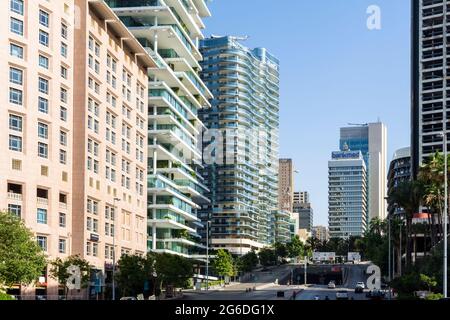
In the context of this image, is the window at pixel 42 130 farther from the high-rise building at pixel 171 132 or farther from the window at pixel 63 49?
the high-rise building at pixel 171 132

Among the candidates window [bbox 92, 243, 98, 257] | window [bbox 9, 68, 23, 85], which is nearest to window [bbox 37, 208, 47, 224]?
window [bbox 92, 243, 98, 257]

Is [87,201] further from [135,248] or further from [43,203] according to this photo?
[135,248]

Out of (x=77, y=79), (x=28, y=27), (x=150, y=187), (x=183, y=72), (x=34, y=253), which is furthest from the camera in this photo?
(x=183, y=72)

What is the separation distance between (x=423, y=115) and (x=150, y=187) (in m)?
49.6

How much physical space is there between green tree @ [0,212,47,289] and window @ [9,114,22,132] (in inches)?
593

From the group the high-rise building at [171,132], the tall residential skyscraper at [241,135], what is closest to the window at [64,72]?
the high-rise building at [171,132]

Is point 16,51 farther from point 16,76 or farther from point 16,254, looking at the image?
point 16,254

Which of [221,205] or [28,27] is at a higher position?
[28,27]

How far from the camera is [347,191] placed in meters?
10.4

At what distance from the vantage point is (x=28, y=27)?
72.2 meters

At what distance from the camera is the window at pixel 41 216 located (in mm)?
74000

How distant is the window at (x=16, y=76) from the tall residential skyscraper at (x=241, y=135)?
6119 centimetres

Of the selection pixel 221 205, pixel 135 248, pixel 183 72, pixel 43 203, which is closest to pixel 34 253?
pixel 43 203
